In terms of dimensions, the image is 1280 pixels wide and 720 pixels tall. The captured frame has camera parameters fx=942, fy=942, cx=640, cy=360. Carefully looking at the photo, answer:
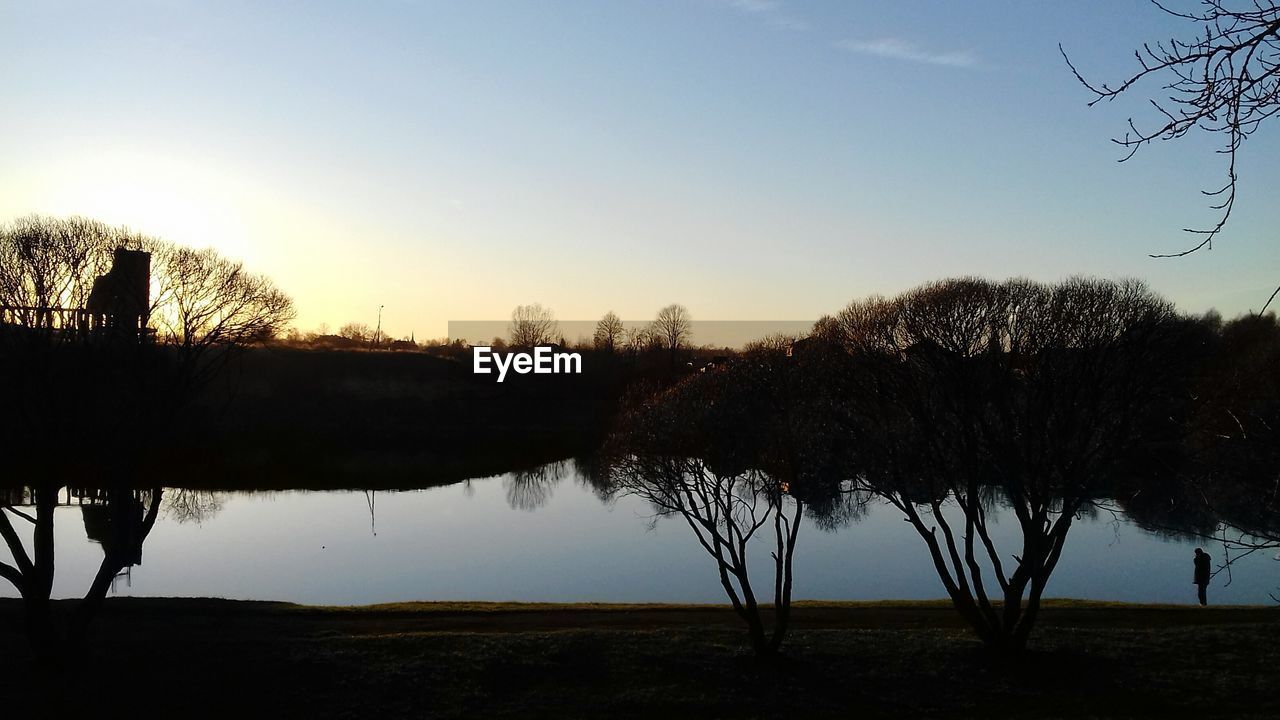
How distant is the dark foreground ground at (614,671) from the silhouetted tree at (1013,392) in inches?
84.4

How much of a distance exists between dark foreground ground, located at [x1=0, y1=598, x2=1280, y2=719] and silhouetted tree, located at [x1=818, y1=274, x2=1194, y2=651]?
214 centimetres

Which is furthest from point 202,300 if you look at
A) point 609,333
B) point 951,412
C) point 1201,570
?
point 609,333

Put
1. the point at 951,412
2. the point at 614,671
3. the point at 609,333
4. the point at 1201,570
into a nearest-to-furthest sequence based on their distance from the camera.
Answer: the point at 614,671 < the point at 951,412 < the point at 1201,570 < the point at 609,333

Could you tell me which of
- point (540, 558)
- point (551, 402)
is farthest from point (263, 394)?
point (540, 558)

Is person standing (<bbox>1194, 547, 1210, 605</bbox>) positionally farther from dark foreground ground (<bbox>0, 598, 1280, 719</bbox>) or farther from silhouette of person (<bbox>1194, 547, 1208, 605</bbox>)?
dark foreground ground (<bbox>0, 598, 1280, 719</bbox>)

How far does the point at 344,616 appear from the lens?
24.9 meters

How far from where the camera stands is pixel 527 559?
39438mm

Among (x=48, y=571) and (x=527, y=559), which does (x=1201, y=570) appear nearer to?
(x=527, y=559)

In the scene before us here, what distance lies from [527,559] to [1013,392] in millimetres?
24688

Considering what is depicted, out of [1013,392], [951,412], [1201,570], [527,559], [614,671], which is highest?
[1013,392]

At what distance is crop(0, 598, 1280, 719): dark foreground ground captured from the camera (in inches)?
676

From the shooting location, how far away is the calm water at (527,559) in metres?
33.2

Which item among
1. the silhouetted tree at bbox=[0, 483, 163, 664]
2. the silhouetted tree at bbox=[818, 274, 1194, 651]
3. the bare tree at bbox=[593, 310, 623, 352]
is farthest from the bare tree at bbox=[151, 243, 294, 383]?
the bare tree at bbox=[593, 310, 623, 352]

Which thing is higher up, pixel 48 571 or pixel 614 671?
pixel 48 571
